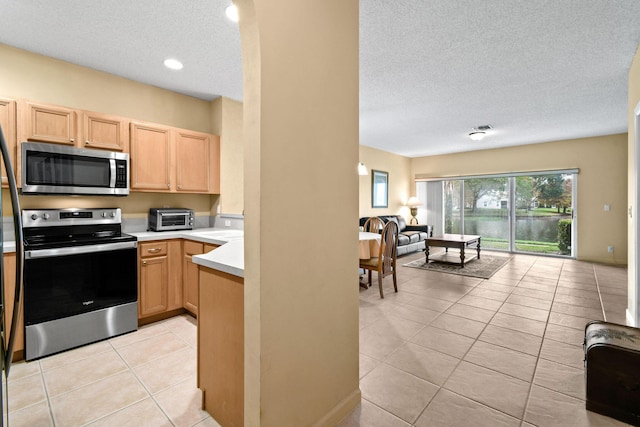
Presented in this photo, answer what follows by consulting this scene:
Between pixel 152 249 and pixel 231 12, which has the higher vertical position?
pixel 231 12

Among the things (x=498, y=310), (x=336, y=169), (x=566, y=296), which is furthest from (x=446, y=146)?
(x=336, y=169)

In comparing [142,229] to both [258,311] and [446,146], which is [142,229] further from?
[446,146]

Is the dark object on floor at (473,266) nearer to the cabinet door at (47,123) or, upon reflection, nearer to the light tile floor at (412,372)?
the light tile floor at (412,372)

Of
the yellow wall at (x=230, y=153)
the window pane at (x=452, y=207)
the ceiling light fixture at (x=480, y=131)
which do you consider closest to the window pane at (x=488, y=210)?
the window pane at (x=452, y=207)

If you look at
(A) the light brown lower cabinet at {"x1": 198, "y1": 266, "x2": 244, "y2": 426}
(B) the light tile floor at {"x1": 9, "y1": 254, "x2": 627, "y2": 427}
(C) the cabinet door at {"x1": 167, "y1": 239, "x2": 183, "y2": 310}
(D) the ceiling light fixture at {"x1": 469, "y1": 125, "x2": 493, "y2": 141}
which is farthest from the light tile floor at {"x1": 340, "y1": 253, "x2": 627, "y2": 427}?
(D) the ceiling light fixture at {"x1": 469, "y1": 125, "x2": 493, "y2": 141}

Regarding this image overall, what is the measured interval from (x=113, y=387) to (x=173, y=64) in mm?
2891

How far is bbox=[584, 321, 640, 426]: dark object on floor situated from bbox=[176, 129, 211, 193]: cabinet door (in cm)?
386

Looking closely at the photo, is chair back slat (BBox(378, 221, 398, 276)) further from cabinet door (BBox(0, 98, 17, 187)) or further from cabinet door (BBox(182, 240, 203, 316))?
cabinet door (BBox(0, 98, 17, 187))

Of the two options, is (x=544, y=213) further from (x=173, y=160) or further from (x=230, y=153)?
(x=173, y=160)

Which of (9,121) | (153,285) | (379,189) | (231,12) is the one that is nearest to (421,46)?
(231,12)

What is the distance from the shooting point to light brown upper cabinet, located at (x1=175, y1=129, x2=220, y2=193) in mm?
3537

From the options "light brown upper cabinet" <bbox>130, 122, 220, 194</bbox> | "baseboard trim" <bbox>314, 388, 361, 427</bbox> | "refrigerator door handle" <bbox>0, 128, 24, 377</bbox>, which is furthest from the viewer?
"light brown upper cabinet" <bbox>130, 122, 220, 194</bbox>

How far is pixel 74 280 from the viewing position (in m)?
2.52

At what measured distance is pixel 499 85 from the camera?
356cm
